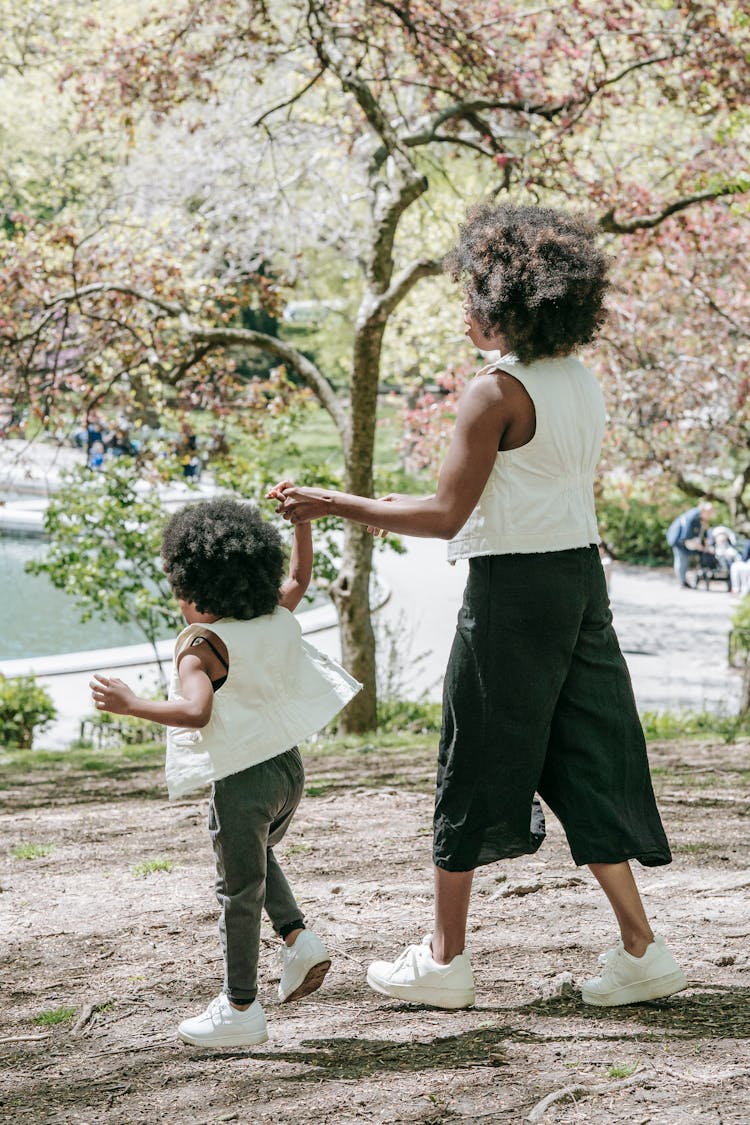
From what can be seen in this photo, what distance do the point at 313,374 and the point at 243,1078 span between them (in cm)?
727

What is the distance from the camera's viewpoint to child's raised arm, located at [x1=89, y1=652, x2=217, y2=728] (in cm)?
266

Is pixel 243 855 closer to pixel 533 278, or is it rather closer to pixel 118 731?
pixel 533 278

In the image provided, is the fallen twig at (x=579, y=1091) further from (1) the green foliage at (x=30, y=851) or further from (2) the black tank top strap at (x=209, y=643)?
(1) the green foliage at (x=30, y=851)

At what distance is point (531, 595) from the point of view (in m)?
2.84

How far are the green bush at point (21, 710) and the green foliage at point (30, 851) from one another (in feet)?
17.9

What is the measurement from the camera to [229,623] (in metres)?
2.94

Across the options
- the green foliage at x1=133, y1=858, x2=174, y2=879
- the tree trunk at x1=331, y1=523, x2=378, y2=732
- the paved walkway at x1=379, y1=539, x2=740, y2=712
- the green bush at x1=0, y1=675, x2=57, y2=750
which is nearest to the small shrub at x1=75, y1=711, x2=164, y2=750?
the green bush at x1=0, y1=675, x2=57, y2=750

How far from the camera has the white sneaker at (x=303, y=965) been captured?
9.96ft

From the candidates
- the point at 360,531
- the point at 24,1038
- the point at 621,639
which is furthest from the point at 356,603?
the point at 621,639

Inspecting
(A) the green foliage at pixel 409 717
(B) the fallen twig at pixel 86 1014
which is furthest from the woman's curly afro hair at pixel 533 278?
(A) the green foliage at pixel 409 717

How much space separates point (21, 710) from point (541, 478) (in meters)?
8.58

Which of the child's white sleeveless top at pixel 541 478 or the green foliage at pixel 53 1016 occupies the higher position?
the child's white sleeveless top at pixel 541 478

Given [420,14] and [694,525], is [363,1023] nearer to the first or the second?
[420,14]

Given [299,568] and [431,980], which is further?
[299,568]
